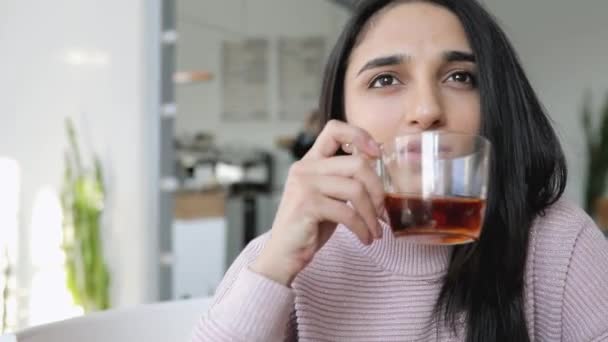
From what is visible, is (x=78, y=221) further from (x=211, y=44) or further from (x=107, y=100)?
(x=211, y=44)

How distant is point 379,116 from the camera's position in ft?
2.75

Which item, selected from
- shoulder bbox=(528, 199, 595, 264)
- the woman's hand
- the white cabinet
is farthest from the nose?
the white cabinet

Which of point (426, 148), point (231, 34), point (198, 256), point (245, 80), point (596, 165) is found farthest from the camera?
point (245, 80)

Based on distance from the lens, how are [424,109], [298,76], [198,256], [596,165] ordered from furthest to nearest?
1. [298,76]
2. [596,165]
3. [198,256]
4. [424,109]

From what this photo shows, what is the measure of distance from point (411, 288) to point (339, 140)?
9.7 inches

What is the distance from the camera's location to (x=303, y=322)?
2.72ft

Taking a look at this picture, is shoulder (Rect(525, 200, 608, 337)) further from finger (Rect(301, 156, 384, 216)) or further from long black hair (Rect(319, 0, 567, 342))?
finger (Rect(301, 156, 384, 216))

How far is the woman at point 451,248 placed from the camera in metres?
0.82

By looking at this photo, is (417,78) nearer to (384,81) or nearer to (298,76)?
(384,81)

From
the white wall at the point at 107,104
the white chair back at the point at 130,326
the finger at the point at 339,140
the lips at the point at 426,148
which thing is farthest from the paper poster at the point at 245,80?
the lips at the point at 426,148

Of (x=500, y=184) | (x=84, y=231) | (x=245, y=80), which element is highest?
(x=245, y=80)

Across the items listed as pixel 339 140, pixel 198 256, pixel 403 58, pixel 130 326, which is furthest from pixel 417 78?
pixel 198 256

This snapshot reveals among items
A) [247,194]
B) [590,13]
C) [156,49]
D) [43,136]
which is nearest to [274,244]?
[156,49]

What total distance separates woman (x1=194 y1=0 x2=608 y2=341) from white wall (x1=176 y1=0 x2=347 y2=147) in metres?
4.21
